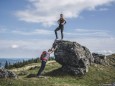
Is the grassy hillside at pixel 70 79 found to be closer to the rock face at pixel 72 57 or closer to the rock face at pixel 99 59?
the rock face at pixel 72 57

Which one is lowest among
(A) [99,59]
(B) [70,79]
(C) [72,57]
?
(B) [70,79]

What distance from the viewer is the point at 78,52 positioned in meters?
43.0

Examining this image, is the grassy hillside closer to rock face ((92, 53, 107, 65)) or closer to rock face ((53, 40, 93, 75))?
rock face ((53, 40, 93, 75))

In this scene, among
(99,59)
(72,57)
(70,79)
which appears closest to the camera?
(70,79)

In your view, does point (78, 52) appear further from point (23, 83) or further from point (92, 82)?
point (23, 83)

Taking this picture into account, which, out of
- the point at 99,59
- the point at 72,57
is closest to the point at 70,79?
the point at 72,57

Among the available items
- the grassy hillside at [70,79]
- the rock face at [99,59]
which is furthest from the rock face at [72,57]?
the rock face at [99,59]

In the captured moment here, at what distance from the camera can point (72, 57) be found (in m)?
42.8

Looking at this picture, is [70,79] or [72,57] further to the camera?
[72,57]

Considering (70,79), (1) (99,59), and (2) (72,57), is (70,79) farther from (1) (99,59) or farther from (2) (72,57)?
(1) (99,59)

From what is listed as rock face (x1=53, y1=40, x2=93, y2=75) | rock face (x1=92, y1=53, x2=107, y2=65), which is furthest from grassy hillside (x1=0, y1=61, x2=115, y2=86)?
rock face (x1=92, y1=53, x2=107, y2=65)

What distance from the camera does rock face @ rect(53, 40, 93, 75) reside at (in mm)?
42419

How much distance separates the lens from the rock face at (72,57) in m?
42.4

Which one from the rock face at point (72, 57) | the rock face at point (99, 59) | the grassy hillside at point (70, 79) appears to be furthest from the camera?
the rock face at point (99, 59)
